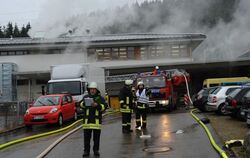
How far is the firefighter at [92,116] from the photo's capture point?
9.77 metres

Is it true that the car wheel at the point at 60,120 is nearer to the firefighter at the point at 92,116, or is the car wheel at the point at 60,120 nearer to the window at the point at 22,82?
the firefighter at the point at 92,116

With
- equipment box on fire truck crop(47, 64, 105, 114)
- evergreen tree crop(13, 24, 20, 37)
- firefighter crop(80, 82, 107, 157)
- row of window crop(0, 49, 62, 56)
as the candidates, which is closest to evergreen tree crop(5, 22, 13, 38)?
evergreen tree crop(13, 24, 20, 37)

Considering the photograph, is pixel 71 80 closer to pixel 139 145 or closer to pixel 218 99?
pixel 218 99

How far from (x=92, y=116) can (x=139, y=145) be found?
208 centimetres

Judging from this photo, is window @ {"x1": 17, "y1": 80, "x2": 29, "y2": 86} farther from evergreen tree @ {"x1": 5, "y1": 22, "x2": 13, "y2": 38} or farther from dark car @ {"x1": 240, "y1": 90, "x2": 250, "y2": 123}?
evergreen tree @ {"x1": 5, "y1": 22, "x2": 13, "y2": 38}

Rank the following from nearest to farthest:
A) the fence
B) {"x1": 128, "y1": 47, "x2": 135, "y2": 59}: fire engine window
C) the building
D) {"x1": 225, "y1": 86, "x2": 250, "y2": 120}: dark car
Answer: {"x1": 225, "y1": 86, "x2": 250, "y2": 120}: dark car < the fence < the building < {"x1": 128, "y1": 47, "x2": 135, "y2": 59}: fire engine window

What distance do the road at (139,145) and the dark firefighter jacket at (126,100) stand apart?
0.84m

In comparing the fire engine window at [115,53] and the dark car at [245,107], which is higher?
the fire engine window at [115,53]

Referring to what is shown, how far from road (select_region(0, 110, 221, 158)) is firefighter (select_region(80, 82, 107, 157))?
54cm

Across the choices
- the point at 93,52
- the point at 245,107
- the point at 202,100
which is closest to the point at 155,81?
the point at 202,100

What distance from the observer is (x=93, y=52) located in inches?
1563

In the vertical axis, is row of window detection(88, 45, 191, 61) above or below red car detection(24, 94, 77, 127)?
above

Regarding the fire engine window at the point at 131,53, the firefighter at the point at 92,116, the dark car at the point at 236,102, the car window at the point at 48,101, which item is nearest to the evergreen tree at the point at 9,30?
the fire engine window at the point at 131,53

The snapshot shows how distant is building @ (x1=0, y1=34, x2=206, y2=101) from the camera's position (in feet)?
125
